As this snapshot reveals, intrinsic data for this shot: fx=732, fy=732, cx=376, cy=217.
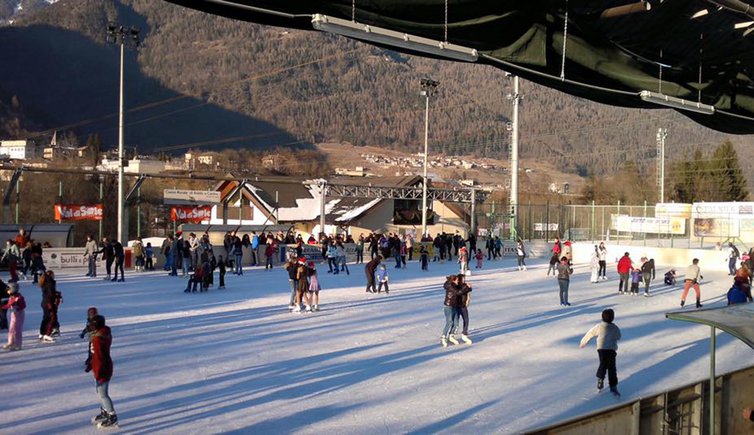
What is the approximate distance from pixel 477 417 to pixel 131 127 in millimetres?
168506

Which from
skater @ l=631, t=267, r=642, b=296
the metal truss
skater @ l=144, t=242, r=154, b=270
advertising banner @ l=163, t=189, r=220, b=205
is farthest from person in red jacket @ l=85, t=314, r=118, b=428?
the metal truss

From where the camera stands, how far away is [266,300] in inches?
767

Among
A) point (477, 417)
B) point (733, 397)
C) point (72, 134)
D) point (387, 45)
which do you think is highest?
point (72, 134)

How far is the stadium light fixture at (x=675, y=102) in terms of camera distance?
6.36 metres

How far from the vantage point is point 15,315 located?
12.2 metres

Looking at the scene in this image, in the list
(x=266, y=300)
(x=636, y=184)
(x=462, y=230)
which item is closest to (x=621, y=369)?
(x=266, y=300)

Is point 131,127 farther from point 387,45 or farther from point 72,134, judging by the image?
point 387,45

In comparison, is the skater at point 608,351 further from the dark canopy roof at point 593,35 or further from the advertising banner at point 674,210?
the advertising banner at point 674,210

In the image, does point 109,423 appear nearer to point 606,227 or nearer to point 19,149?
point 606,227

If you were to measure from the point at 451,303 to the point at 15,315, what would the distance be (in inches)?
292

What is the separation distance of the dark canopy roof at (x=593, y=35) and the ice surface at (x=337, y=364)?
4.21m

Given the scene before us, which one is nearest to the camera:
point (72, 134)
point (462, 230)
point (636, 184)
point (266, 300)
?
point (266, 300)

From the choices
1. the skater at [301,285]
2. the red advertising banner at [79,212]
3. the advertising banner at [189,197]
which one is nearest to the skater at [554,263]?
the skater at [301,285]

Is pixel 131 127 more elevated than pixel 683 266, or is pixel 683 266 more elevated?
pixel 131 127
